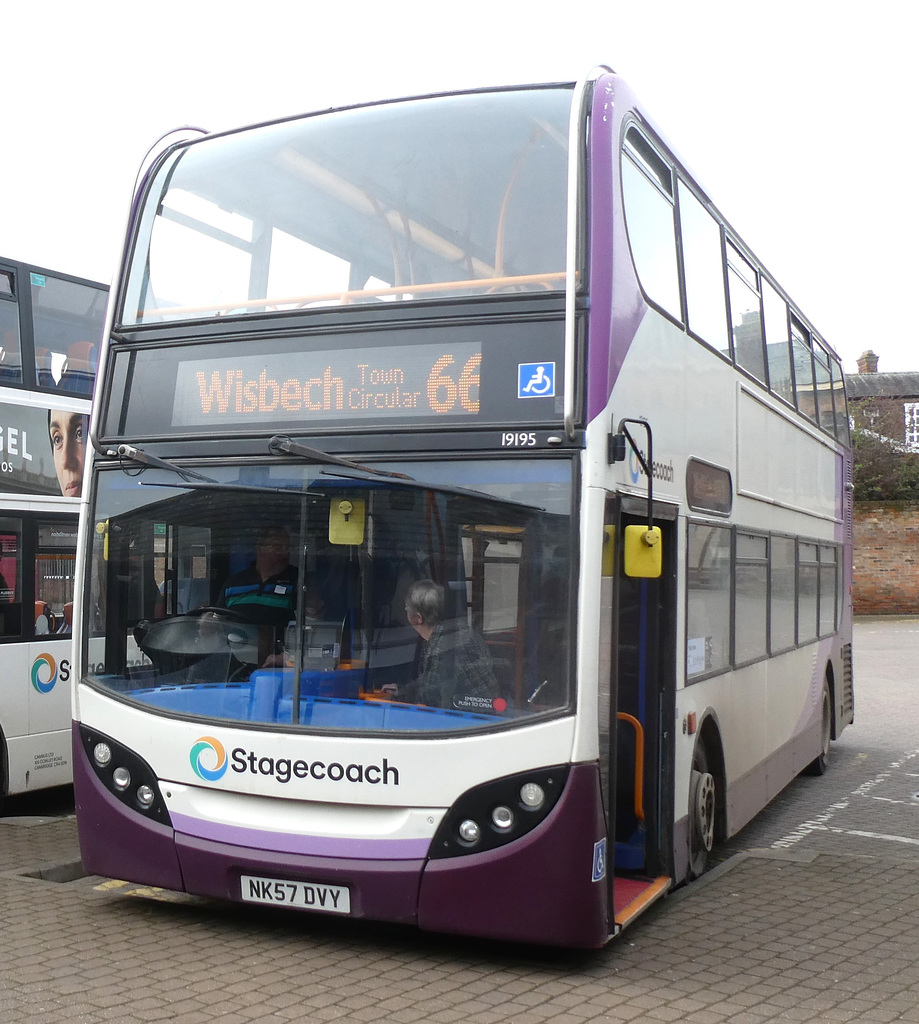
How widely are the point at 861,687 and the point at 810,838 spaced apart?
12.1m

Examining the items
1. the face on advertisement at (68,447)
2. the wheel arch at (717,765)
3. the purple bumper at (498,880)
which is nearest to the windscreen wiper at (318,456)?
the purple bumper at (498,880)

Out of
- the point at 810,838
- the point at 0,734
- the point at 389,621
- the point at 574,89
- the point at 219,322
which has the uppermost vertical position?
the point at 574,89

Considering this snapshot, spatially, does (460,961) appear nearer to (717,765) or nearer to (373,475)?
(373,475)

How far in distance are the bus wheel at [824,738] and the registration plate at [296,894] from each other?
7.59 m

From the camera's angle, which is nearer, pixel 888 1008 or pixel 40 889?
pixel 888 1008

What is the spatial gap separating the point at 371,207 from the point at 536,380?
4.53 ft

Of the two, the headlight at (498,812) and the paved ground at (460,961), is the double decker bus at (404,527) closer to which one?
the headlight at (498,812)

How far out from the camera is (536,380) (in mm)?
5488

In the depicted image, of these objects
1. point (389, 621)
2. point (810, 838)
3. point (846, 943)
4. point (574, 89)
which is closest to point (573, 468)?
point (389, 621)

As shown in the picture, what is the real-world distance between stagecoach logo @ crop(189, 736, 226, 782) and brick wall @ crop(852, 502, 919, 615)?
112ft

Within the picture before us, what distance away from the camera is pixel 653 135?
21.9 ft

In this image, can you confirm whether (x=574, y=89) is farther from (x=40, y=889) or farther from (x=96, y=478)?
(x=40, y=889)

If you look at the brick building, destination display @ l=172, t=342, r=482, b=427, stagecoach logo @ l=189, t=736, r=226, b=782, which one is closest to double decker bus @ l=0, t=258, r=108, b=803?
destination display @ l=172, t=342, r=482, b=427

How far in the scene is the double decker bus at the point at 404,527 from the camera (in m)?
5.32
